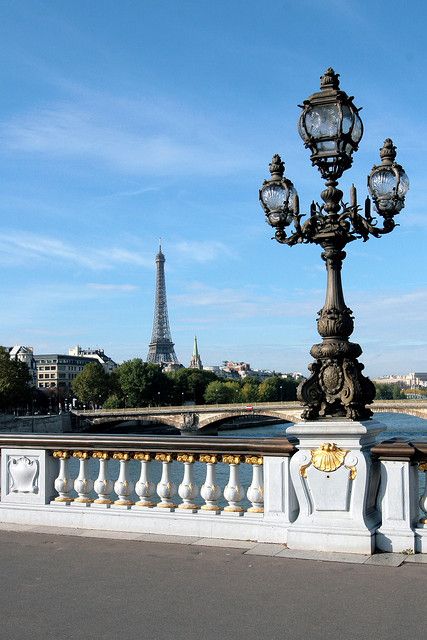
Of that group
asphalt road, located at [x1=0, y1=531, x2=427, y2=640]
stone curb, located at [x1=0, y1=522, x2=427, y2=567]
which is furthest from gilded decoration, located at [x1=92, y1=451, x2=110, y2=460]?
asphalt road, located at [x1=0, y1=531, x2=427, y2=640]

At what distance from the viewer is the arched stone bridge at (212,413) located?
75875mm

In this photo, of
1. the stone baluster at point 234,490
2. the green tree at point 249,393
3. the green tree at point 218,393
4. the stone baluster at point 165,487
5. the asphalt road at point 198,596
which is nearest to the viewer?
the asphalt road at point 198,596

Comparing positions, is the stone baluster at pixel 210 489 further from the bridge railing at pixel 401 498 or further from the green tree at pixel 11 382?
the green tree at pixel 11 382

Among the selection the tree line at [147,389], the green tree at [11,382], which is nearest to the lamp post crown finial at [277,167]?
the green tree at [11,382]

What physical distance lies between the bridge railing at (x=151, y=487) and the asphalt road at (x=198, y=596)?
0.54m

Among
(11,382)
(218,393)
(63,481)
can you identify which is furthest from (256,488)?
(218,393)

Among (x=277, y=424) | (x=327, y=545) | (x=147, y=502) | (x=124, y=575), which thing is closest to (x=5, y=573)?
(x=124, y=575)

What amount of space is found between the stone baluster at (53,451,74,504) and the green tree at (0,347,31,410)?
3694 inches

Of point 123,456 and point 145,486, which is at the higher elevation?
point 123,456

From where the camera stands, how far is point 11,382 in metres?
101

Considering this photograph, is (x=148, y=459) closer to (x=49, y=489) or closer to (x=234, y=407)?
(x=49, y=489)

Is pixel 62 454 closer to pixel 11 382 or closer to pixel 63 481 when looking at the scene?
pixel 63 481

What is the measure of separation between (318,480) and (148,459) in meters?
2.00

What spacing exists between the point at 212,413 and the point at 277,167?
269 ft
